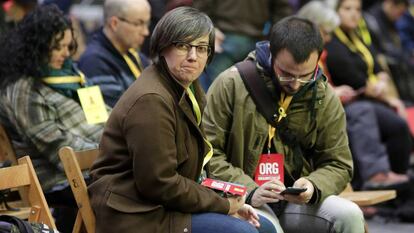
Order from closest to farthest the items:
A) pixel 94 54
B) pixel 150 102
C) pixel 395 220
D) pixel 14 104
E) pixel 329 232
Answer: pixel 150 102, pixel 329 232, pixel 14 104, pixel 94 54, pixel 395 220

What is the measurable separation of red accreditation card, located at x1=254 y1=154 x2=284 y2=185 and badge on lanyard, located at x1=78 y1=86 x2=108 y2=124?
1024 millimetres

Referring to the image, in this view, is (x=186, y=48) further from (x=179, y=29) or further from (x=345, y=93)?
(x=345, y=93)

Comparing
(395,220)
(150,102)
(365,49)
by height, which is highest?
(150,102)

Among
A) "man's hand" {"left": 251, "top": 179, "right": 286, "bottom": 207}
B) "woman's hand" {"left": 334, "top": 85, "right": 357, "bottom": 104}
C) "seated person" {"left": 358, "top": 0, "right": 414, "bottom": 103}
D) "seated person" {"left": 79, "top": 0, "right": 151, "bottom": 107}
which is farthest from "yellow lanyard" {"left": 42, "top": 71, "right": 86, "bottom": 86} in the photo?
"seated person" {"left": 358, "top": 0, "right": 414, "bottom": 103}

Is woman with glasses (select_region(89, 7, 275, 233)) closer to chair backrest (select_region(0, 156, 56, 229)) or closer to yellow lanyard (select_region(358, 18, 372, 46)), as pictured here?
chair backrest (select_region(0, 156, 56, 229))

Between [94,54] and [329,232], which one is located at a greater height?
[94,54]

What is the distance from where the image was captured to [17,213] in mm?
4262

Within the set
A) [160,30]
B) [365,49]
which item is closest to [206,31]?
[160,30]

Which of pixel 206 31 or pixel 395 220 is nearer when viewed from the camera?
pixel 206 31

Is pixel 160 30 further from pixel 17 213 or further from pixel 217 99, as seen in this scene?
pixel 17 213

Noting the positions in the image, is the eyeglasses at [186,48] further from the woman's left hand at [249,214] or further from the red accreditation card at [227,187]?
the woman's left hand at [249,214]

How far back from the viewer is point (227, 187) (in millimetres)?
3811

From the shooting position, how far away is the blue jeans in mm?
3648

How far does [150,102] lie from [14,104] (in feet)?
4.06
